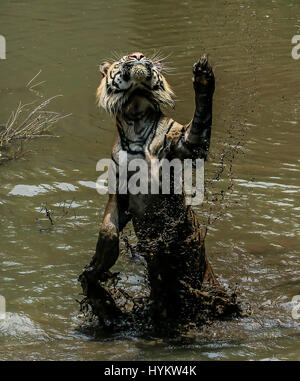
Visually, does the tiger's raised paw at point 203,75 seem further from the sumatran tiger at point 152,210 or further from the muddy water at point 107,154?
the muddy water at point 107,154

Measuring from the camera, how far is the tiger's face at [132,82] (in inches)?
191

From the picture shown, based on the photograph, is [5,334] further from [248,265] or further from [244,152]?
[244,152]

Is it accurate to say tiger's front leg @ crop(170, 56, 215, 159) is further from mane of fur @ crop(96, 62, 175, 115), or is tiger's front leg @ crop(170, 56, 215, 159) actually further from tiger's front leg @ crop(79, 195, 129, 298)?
tiger's front leg @ crop(79, 195, 129, 298)

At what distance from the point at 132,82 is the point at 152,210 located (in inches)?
33.9

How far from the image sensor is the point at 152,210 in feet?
16.4

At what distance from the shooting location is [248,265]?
259 inches

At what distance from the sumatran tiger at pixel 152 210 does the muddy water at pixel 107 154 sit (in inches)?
13.6

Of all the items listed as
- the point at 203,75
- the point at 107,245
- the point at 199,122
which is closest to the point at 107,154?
the point at 107,245

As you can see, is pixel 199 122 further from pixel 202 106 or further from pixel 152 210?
pixel 152 210

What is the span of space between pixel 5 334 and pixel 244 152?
4.62 m

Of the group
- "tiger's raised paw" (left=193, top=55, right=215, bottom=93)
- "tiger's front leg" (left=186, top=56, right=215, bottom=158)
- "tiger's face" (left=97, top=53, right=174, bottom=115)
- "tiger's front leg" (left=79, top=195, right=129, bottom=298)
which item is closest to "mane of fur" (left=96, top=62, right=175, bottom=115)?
"tiger's face" (left=97, top=53, right=174, bottom=115)

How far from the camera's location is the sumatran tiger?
491 centimetres

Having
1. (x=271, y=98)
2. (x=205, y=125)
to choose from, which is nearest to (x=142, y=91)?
(x=205, y=125)

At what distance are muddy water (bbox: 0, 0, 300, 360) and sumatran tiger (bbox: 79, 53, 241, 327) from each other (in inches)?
13.6
